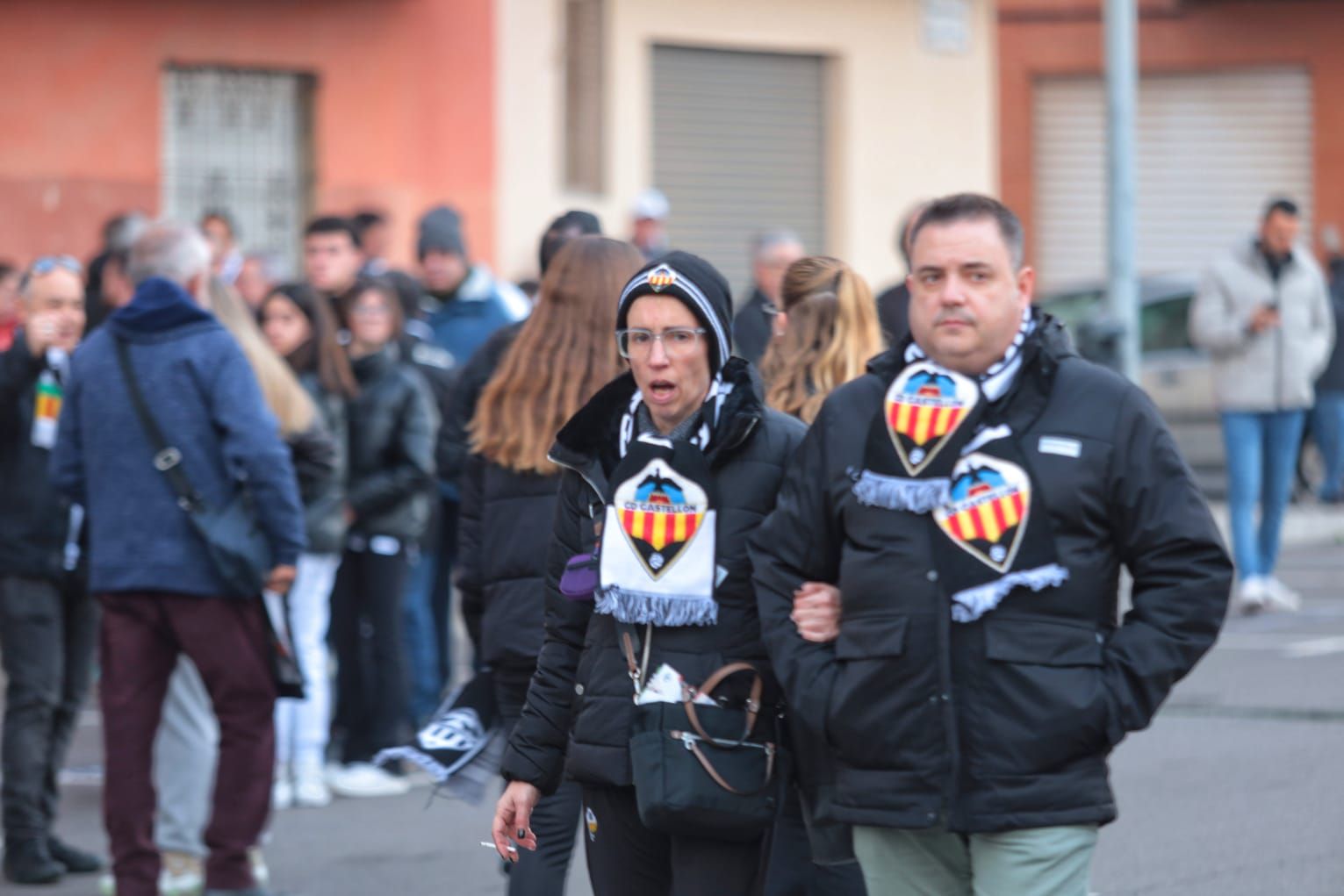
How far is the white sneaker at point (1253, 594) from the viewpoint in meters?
13.0

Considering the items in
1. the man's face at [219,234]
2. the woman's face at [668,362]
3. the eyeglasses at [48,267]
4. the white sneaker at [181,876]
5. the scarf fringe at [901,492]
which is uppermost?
the man's face at [219,234]

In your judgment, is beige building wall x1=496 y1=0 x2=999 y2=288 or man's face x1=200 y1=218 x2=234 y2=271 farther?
beige building wall x1=496 y1=0 x2=999 y2=288

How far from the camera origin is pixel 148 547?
6.63 meters

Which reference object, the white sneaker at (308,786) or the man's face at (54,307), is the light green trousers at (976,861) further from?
the white sneaker at (308,786)

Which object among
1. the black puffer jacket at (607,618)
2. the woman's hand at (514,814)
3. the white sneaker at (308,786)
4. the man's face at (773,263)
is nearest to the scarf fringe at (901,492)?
the black puffer jacket at (607,618)

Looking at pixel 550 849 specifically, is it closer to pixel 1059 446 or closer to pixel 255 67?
pixel 1059 446

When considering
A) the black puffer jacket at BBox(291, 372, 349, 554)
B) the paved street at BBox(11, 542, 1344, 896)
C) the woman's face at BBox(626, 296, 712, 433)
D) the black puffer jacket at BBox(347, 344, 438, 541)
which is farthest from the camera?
the black puffer jacket at BBox(347, 344, 438, 541)

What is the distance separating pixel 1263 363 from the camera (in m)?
13.0

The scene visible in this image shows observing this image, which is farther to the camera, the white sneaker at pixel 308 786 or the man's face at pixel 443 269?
the man's face at pixel 443 269

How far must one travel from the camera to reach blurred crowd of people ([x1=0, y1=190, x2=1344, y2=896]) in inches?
159

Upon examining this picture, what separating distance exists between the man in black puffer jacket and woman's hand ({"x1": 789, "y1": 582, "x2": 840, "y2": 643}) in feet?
0.06

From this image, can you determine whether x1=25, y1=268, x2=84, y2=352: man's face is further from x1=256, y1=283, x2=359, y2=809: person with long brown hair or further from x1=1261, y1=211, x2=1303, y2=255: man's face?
x1=1261, y1=211, x2=1303, y2=255: man's face

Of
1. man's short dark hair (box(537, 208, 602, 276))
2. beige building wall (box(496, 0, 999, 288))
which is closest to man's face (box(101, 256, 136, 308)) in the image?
man's short dark hair (box(537, 208, 602, 276))

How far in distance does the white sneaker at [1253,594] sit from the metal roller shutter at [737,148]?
7414 mm
